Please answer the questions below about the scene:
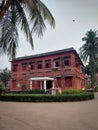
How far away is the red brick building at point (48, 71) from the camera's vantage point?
33.1m

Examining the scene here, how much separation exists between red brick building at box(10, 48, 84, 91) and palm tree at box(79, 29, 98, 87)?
407 centimetres

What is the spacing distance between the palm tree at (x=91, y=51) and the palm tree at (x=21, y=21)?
31.7m

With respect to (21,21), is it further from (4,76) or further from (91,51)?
(4,76)

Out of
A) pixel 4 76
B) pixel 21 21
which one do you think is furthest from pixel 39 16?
pixel 4 76

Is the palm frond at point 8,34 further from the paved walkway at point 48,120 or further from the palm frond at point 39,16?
the paved walkway at point 48,120

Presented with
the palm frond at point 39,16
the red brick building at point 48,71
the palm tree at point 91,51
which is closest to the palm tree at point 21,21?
the palm frond at point 39,16

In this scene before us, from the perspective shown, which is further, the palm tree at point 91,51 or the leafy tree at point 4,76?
the leafy tree at point 4,76

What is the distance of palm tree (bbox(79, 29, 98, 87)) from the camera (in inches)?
1545

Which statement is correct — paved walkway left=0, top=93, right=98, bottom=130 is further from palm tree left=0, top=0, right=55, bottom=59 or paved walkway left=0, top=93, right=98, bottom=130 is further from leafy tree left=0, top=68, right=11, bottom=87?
leafy tree left=0, top=68, right=11, bottom=87

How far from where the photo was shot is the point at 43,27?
880cm

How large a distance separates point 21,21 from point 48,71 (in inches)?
1062

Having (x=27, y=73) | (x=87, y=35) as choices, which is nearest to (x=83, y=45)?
(x=87, y=35)

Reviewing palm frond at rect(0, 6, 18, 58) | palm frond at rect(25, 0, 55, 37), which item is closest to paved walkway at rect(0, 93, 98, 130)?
palm frond at rect(0, 6, 18, 58)

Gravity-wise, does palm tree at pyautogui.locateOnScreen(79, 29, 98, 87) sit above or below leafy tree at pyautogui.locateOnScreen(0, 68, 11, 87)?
above
